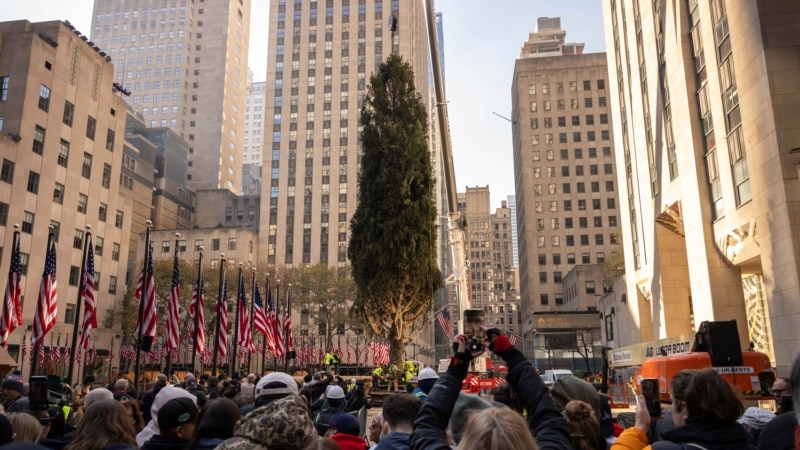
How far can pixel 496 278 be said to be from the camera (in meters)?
186

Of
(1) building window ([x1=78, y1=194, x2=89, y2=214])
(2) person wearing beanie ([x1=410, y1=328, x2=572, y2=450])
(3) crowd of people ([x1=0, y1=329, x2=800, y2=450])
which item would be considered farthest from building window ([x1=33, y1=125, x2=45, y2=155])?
(2) person wearing beanie ([x1=410, y1=328, x2=572, y2=450])

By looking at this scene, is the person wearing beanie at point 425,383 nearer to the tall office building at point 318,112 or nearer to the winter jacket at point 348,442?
the winter jacket at point 348,442

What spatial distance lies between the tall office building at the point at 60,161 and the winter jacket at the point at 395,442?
48467 mm

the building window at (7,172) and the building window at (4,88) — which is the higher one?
the building window at (4,88)

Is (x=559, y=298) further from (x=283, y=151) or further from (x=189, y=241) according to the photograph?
(x=189, y=241)

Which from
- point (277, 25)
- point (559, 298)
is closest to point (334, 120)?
point (277, 25)

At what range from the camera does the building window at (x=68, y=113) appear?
176 ft

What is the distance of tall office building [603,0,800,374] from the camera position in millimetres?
24859

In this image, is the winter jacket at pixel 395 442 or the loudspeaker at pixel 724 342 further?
the loudspeaker at pixel 724 342

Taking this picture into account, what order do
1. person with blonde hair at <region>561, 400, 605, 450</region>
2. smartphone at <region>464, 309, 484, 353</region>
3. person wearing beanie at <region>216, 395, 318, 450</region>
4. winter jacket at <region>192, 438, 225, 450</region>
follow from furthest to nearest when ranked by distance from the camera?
1. winter jacket at <region>192, 438, 225, 450</region>
2. person with blonde hair at <region>561, 400, 605, 450</region>
3. smartphone at <region>464, 309, 484, 353</region>
4. person wearing beanie at <region>216, 395, 318, 450</region>

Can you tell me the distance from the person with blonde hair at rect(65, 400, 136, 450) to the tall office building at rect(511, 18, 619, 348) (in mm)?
107261

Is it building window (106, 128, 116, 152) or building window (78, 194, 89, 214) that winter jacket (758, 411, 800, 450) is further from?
building window (106, 128, 116, 152)

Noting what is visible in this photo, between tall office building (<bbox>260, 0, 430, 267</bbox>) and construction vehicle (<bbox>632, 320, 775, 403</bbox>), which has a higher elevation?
tall office building (<bbox>260, 0, 430, 267</bbox>)

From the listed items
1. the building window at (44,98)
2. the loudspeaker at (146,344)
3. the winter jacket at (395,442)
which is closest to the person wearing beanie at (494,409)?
the winter jacket at (395,442)
